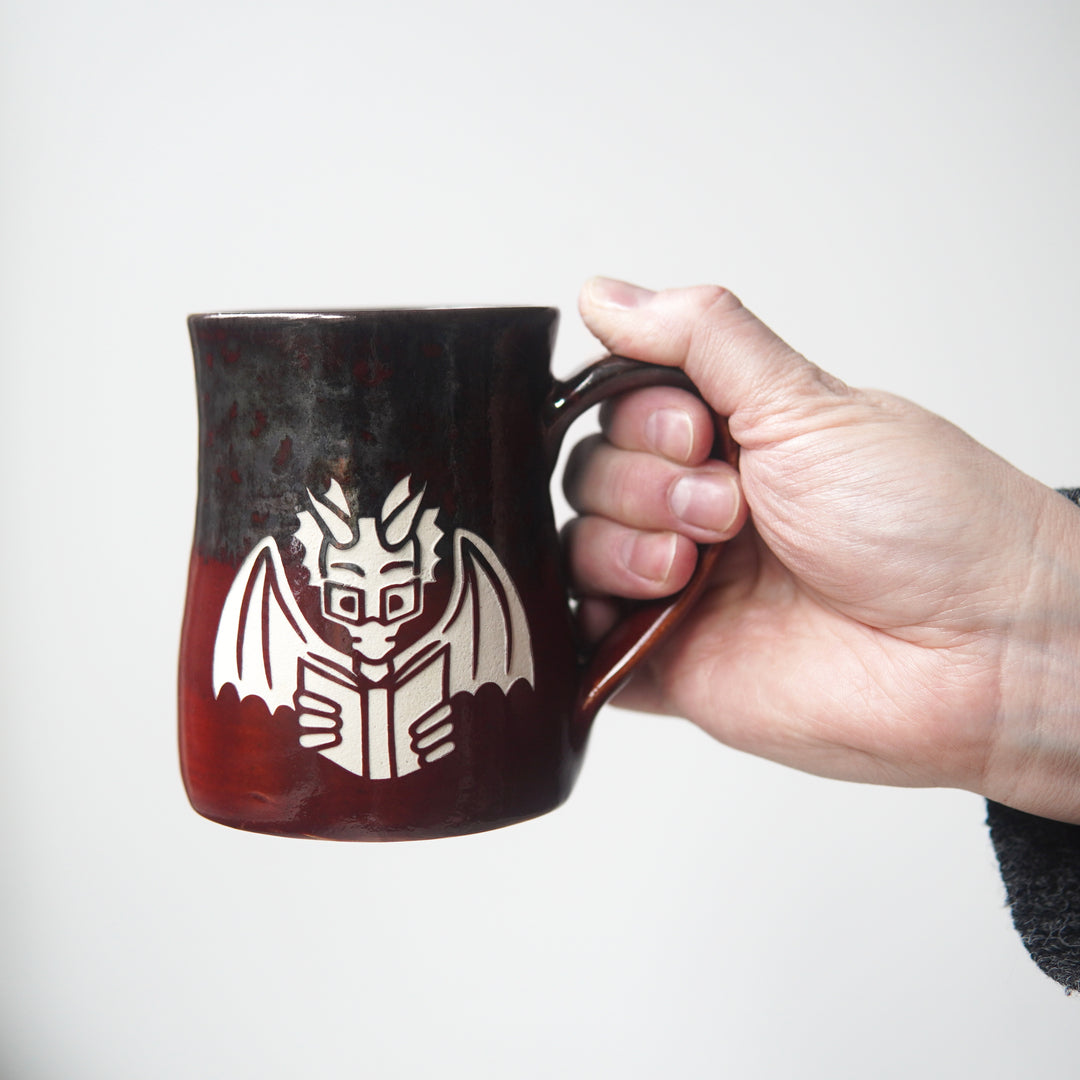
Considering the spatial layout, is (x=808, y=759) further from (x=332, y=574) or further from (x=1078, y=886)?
(x=332, y=574)

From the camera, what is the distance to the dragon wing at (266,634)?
2.83ft

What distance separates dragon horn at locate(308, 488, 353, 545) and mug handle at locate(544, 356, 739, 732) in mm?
179

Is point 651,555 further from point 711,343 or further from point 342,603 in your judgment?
point 342,603

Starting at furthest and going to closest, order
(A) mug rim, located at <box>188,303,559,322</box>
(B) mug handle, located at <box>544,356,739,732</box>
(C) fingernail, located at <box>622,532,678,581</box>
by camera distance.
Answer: (C) fingernail, located at <box>622,532,678,581</box>
(B) mug handle, located at <box>544,356,739,732</box>
(A) mug rim, located at <box>188,303,559,322</box>

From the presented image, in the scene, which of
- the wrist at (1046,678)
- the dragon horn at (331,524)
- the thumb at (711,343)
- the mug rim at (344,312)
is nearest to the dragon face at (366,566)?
the dragon horn at (331,524)

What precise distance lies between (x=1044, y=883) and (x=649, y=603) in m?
0.47

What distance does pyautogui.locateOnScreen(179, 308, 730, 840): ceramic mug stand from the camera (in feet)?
2.80

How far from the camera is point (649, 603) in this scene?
1.09 metres

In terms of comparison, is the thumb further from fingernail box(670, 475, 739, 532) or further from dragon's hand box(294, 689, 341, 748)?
dragon's hand box(294, 689, 341, 748)

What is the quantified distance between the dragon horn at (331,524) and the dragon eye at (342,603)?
1.3 inches

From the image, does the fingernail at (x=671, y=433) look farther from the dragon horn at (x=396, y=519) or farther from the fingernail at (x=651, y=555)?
the dragon horn at (x=396, y=519)

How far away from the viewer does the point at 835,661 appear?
1170mm

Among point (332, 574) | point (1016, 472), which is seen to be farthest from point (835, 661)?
point (332, 574)

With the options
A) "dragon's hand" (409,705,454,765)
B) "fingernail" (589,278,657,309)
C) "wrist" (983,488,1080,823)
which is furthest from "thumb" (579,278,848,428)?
"dragon's hand" (409,705,454,765)
